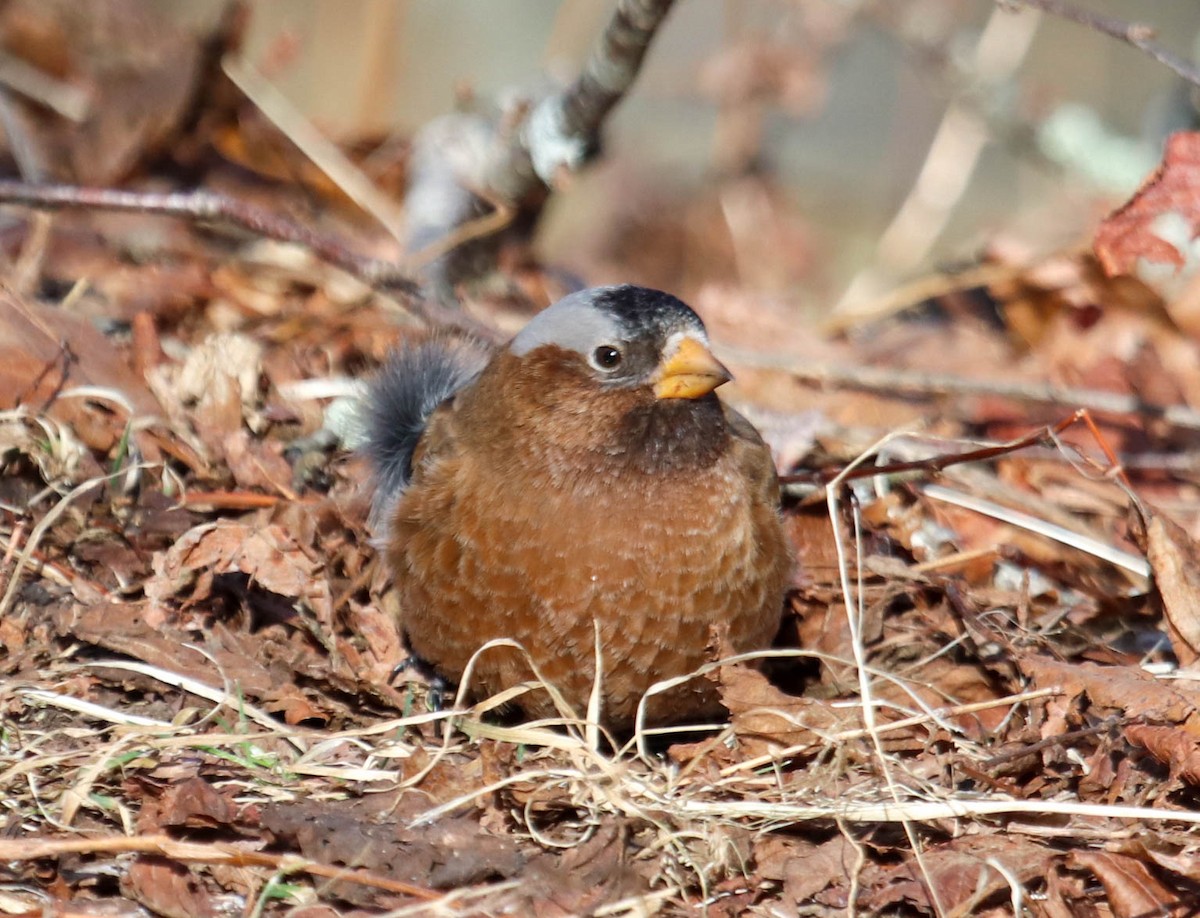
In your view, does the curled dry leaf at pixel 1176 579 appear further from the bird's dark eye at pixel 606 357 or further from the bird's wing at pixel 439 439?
the bird's wing at pixel 439 439

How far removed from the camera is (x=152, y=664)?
12.0 ft

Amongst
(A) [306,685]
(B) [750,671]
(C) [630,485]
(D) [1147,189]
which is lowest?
(A) [306,685]

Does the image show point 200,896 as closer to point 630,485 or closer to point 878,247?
point 630,485

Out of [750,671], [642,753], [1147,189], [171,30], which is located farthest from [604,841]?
[171,30]

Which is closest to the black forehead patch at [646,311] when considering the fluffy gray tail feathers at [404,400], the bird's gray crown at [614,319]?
the bird's gray crown at [614,319]

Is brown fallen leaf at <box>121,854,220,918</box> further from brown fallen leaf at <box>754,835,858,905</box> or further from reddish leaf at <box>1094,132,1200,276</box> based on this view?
reddish leaf at <box>1094,132,1200,276</box>

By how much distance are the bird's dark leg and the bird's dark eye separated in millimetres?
1011

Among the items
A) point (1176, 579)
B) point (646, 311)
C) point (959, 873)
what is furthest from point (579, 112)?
point (959, 873)

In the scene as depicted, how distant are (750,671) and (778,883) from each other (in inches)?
24.1

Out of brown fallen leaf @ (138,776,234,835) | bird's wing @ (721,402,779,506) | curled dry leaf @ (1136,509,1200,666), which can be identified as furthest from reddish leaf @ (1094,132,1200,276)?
brown fallen leaf @ (138,776,234,835)

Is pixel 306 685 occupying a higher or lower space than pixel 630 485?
lower

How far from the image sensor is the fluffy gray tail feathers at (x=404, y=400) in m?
4.29

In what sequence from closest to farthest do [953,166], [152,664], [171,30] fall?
[152,664] < [171,30] < [953,166]

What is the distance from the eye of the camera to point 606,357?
12.3ft
